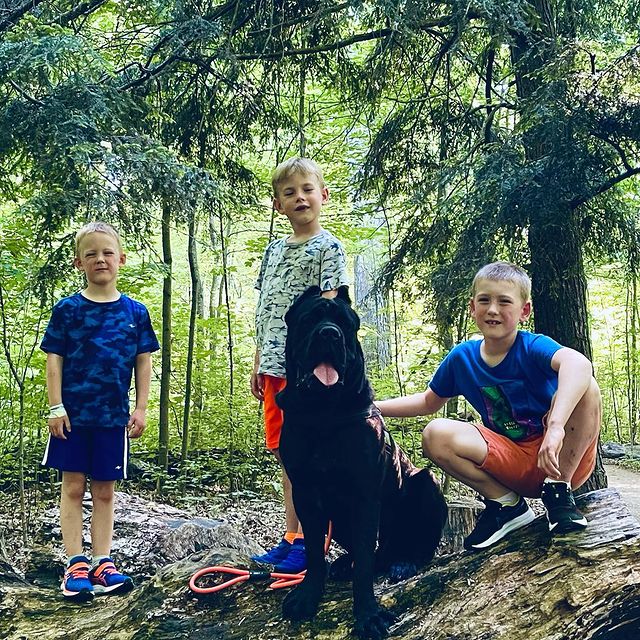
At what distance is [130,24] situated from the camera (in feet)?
16.3

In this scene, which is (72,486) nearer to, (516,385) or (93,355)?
(93,355)

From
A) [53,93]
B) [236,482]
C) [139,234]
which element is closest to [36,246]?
[139,234]

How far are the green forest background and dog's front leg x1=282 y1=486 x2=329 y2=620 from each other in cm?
209

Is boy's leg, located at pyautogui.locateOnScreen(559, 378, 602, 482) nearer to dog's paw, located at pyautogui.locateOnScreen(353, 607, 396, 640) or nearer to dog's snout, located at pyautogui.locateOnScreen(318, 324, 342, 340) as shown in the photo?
dog's paw, located at pyautogui.locateOnScreen(353, 607, 396, 640)

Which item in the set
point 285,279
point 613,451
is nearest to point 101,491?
point 285,279

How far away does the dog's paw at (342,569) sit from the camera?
2742 mm

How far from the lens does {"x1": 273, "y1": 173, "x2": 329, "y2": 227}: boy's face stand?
2.96 metres

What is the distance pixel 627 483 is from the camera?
11.6 metres

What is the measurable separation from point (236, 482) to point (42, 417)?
290 cm

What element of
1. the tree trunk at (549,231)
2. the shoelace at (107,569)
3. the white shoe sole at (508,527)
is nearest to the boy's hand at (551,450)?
the white shoe sole at (508,527)

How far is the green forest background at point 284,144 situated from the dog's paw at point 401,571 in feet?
7.74

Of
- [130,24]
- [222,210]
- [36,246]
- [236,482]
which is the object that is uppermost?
[130,24]

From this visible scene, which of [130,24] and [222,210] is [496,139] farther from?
[130,24]

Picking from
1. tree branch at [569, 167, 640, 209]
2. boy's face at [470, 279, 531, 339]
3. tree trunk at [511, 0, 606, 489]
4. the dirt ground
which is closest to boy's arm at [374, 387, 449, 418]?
boy's face at [470, 279, 531, 339]
